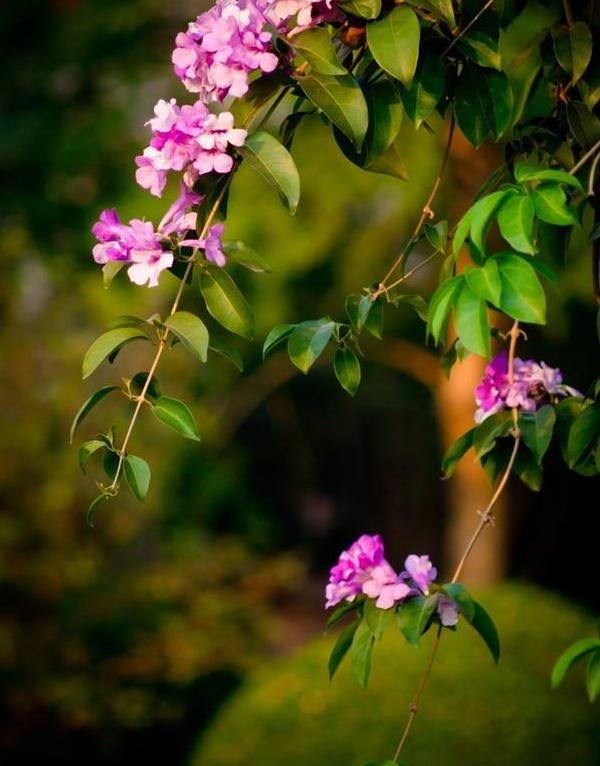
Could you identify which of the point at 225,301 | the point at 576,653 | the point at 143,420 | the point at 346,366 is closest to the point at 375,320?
the point at 346,366

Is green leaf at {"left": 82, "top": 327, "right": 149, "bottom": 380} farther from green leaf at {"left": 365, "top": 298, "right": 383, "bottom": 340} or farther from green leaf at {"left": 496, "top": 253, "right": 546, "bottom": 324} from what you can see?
green leaf at {"left": 496, "top": 253, "right": 546, "bottom": 324}

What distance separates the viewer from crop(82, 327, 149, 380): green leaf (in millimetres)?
1138

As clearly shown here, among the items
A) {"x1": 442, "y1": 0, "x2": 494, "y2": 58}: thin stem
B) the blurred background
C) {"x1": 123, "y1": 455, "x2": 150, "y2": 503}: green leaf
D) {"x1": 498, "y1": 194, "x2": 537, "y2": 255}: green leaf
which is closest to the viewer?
{"x1": 498, "y1": 194, "x2": 537, "y2": 255}: green leaf

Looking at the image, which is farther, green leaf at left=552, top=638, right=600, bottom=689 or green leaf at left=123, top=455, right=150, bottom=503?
green leaf at left=552, top=638, right=600, bottom=689

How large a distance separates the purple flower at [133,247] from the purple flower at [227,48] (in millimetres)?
141

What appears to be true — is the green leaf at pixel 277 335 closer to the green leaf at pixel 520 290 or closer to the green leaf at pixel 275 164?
the green leaf at pixel 275 164

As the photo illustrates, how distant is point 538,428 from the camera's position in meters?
1.29

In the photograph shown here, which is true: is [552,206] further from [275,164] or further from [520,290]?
[275,164]

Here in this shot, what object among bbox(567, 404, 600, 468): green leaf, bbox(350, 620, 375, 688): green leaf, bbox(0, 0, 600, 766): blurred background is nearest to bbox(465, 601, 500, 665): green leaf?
bbox(350, 620, 375, 688): green leaf

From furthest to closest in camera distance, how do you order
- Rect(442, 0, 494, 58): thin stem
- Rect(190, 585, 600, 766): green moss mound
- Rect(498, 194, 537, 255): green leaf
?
Rect(190, 585, 600, 766): green moss mound < Rect(442, 0, 494, 58): thin stem < Rect(498, 194, 537, 255): green leaf

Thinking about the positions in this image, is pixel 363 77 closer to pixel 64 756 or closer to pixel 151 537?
pixel 64 756

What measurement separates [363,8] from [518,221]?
0.88 ft

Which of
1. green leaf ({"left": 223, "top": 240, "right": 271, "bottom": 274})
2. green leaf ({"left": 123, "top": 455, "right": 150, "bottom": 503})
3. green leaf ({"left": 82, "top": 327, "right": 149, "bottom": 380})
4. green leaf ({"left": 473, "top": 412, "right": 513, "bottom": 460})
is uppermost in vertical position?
green leaf ({"left": 223, "top": 240, "right": 271, "bottom": 274})

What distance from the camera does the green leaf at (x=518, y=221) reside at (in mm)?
1015
